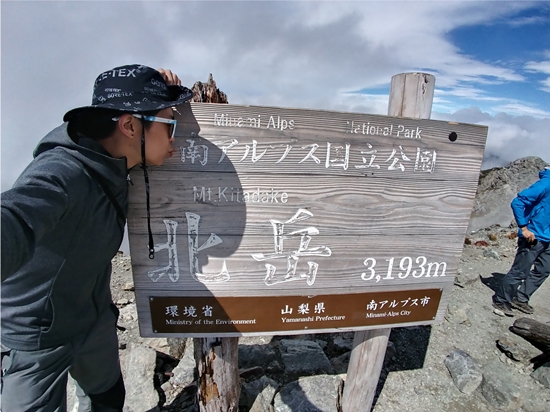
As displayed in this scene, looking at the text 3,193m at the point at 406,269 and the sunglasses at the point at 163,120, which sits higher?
the sunglasses at the point at 163,120

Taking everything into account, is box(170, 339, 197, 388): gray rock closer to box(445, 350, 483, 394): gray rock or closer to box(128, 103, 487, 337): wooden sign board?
box(128, 103, 487, 337): wooden sign board

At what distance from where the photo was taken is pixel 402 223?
2211mm

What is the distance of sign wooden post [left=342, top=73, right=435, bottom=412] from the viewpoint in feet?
7.02

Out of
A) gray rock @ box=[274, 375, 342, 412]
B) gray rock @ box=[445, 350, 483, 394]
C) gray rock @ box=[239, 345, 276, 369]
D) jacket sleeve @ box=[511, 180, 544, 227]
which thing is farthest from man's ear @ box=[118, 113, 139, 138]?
jacket sleeve @ box=[511, 180, 544, 227]

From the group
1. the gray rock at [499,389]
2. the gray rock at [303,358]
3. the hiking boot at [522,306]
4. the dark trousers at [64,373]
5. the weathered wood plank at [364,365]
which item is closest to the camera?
the dark trousers at [64,373]

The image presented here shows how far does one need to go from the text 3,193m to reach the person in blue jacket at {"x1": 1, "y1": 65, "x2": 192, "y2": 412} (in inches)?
57.8

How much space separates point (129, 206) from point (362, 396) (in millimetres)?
2331

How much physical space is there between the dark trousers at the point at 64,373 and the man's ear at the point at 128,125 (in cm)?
119

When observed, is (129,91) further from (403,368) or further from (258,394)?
(403,368)

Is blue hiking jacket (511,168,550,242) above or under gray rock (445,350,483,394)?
above

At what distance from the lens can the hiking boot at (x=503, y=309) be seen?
473 cm

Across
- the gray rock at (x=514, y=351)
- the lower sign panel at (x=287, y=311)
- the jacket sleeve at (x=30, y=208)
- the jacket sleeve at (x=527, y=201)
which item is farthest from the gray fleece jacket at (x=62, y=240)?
the jacket sleeve at (x=527, y=201)

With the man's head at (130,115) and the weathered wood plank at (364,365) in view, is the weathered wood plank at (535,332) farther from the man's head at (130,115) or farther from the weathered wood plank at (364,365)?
the man's head at (130,115)

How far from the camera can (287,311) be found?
223 centimetres
